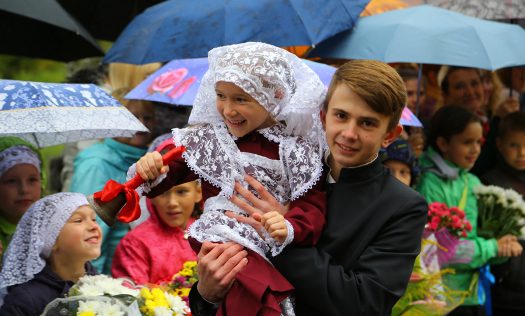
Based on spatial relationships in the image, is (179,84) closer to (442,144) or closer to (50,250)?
(50,250)

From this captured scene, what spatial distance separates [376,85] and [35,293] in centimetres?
226

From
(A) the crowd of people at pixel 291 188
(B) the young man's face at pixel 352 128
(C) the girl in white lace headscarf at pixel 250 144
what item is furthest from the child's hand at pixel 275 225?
(B) the young man's face at pixel 352 128

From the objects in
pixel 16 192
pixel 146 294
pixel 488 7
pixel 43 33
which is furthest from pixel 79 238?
pixel 488 7

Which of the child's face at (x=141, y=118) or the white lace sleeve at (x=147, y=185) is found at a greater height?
the white lace sleeve at (x=147, y=185)

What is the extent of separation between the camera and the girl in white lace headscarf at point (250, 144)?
10.6 ft

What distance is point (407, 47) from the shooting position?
19.8ft

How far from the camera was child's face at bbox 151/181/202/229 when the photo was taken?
5.39 metres

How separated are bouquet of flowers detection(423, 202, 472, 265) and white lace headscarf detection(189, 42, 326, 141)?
105 inches

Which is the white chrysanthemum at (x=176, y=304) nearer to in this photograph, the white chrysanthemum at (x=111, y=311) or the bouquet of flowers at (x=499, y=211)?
the white chrysanthemum at (x=111, y=311)

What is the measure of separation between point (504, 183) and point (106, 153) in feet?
10.6

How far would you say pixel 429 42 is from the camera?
607 centimetres

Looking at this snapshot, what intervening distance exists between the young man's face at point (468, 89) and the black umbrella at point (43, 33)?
10.0 ft

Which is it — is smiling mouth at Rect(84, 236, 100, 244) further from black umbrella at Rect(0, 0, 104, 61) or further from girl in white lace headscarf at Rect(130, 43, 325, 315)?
black umbrella at Rect(0, 0, 104, 61)

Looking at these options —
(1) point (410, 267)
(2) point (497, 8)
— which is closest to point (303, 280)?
(1) point (410, 267)
